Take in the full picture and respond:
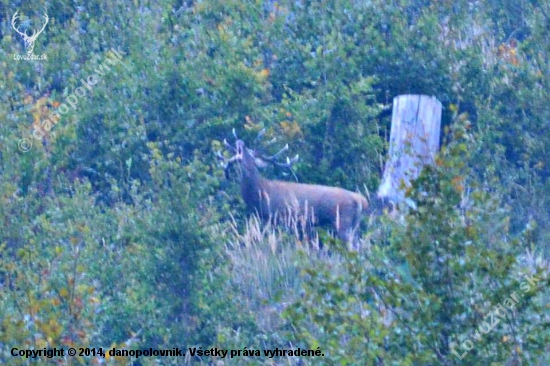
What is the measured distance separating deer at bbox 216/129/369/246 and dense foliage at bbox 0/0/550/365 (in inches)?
11.4

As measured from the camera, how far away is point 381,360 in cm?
623

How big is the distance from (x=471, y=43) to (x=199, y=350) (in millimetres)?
8572

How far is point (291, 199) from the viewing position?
1258 centimetres

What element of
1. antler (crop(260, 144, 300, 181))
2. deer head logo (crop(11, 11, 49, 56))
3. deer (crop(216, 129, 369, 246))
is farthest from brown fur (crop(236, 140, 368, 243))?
deer head logo (crop(11, 11, 49, 56))

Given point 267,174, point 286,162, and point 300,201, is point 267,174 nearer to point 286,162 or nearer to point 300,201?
point 286,162

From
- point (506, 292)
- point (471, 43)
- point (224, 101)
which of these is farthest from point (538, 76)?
point (506, 292)

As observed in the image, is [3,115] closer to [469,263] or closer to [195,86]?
[195,86]

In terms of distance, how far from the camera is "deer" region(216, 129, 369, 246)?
12320mm

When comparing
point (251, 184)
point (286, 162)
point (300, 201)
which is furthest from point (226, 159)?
point (300, 201)

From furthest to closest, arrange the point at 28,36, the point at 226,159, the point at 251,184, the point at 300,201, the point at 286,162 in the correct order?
the point at 28,36 → the point at 286,162 → the point at 226,159 → the point at 251,184 → the point at 300,201

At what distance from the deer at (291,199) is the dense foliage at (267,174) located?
290 mm

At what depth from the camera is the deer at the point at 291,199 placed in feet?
40.4

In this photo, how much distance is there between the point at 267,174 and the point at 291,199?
129cm

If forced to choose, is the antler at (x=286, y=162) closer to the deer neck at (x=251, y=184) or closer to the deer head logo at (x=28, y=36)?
the deer neck at (x=251, y=184)
